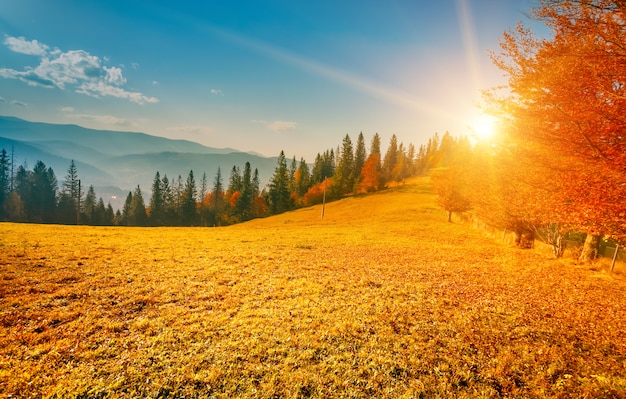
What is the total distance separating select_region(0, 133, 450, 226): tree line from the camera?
98938 millimetres

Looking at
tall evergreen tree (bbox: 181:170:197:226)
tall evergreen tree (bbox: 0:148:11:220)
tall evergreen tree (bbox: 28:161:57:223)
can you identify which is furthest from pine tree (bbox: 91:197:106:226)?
tall evergreen tree (bbox: 0:148:11:220)

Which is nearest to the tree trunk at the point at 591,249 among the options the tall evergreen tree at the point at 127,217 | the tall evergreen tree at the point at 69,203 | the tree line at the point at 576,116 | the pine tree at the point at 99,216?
the tree line at the point at 576,116

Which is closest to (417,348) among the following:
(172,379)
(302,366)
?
(302,366)

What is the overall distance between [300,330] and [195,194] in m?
111

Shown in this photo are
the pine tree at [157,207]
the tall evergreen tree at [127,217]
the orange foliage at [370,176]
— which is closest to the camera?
the orange foliage at [370,176]

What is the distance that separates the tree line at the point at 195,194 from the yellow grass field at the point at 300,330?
8216 centimetres

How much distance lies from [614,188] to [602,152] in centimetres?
126

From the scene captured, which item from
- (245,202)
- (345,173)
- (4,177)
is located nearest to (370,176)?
(345,173)

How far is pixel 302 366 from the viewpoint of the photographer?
A: 691cm

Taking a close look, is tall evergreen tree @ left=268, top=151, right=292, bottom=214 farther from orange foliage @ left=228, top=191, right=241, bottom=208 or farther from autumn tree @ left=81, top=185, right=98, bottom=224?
autumn tree @ left=81, top=185, right=98, bottom=224

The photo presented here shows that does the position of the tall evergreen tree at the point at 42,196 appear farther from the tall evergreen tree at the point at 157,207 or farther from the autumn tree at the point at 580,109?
the autumn tree at the point at 580,109

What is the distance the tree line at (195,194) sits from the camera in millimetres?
98938

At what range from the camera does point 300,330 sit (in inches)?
345

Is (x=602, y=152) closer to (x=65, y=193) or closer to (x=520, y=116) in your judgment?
(x=520, y=116)
